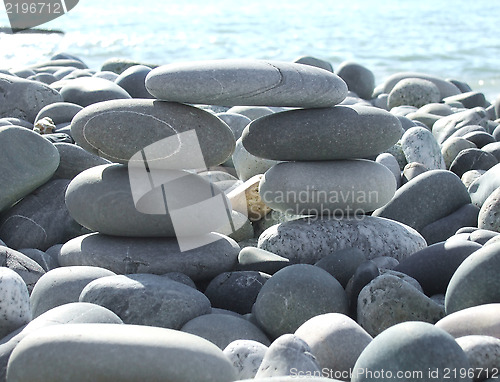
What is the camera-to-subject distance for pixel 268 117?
363 cm

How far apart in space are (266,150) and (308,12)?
83.3 feet

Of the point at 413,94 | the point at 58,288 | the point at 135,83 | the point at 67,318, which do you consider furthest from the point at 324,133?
the point at 413,94

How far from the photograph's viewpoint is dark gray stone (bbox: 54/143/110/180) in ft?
13.4

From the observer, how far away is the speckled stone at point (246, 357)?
2141mm

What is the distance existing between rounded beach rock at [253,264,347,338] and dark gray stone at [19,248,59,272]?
3.81ft

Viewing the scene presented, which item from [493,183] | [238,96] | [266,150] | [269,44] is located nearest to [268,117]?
[266,150]

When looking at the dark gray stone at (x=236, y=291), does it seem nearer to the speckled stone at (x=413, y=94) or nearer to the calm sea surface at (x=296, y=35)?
the speckled stone at (x=413, y=94)

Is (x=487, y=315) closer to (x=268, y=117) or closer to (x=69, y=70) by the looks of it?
(x=268, y=117)

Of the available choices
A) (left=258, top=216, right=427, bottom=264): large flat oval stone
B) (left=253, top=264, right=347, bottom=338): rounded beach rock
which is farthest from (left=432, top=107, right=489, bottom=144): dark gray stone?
(left=253, top=264, right=347, bottom=338): rounded beach rock

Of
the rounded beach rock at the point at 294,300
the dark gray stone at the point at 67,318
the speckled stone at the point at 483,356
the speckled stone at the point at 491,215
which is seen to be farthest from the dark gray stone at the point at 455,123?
the dark gray stone at the point at 67,318

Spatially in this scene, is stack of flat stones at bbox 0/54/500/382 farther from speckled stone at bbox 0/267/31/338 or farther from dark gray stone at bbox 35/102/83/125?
dark gray stone at bbox 35/102/83/125

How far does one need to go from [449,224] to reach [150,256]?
162 cm

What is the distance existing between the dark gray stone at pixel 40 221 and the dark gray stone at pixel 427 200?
1.70 meters

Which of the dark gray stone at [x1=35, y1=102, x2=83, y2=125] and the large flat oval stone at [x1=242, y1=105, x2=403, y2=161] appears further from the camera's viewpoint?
the dark gray stone at [x1=35, y1=102, x2=83, y2=125]
